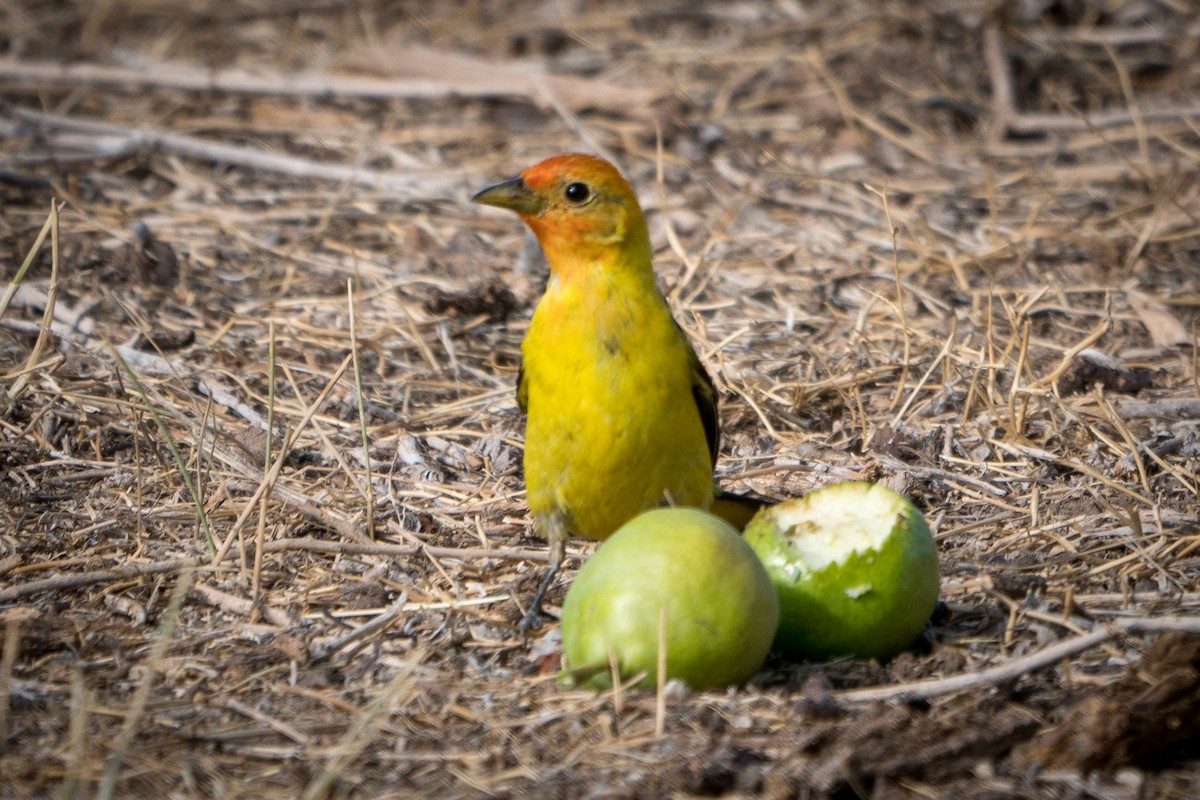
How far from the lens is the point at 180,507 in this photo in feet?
14.6

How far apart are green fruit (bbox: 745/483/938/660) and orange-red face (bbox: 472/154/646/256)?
1.21 m

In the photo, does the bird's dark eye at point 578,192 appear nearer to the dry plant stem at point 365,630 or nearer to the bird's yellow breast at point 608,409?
the bird's yellow breast at point 608,409

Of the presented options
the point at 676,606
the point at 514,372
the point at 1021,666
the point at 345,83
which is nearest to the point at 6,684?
the point at 676,606

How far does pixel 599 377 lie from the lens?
4047mm

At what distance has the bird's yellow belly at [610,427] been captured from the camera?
13.3 feet

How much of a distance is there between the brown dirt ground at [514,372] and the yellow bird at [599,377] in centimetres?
37

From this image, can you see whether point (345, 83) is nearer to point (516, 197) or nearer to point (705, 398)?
point (516, 197)

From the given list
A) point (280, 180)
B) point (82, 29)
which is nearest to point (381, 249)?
point (280, 180)

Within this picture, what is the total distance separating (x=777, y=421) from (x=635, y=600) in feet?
7.75

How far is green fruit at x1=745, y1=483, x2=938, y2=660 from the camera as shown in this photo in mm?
3414

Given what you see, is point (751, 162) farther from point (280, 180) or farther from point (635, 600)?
point (635, 600)

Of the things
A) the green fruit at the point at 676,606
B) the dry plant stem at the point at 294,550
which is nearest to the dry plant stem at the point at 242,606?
the dry plant stem at the point at 294,550

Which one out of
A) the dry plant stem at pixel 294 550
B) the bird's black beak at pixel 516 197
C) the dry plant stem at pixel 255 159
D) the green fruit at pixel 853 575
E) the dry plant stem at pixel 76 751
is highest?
the bird's black beak at pixel 516 197

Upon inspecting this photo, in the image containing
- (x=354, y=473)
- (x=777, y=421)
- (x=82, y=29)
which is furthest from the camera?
(x=82, y=29)
